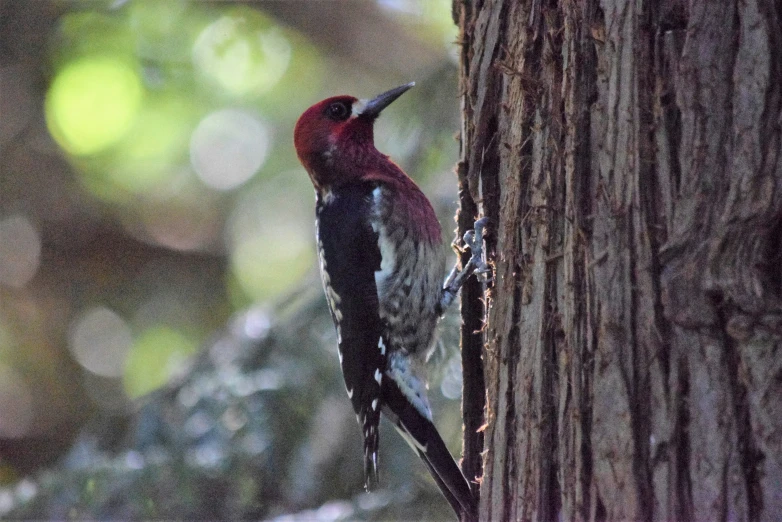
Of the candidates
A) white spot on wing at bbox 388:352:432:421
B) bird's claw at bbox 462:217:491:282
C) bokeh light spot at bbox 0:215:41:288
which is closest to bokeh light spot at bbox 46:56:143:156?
bokeh light spot at bbox 0:215:41:288

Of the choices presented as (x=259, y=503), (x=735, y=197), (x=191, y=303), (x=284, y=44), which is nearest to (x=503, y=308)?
(x=735, y=197)

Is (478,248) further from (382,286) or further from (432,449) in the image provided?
(382,286)

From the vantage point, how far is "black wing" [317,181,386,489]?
3.50m

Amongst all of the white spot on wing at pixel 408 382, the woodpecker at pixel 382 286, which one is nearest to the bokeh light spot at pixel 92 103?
the woodpecker at pixel 382 286

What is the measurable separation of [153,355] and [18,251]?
1.52 meters

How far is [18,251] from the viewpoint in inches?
316

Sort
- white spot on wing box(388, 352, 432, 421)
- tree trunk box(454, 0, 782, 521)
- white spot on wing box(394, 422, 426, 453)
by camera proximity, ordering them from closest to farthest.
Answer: tree trunk box(454, 0, 782, 521)
white spot on wing box(394, 422, 426, 453)
white spot on wing box(388, 352, 432, 421)

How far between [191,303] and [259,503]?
4.46 m

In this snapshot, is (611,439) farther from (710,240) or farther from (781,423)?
(710,240)

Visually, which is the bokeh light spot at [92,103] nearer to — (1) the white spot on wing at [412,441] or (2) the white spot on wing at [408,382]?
(2) the white spot on wing at [408,382]

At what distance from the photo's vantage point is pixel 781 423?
178 centimetres

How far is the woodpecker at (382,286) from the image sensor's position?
11.5 ft

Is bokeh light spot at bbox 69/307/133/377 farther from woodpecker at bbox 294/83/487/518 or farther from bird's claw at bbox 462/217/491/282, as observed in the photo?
bird's claw at bbox 462/217/491/282

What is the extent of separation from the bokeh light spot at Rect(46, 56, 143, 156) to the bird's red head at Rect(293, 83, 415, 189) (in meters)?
3.86
